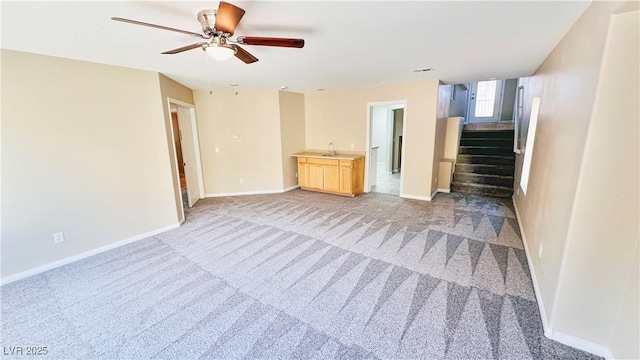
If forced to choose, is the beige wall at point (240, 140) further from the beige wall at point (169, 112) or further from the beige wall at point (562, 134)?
the beige wall at point (562, 134)

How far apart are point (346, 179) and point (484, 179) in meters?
2.98

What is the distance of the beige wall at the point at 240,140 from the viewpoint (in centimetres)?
519

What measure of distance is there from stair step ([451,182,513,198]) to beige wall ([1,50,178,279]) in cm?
563

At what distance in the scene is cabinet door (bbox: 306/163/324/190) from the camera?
563 centimetres

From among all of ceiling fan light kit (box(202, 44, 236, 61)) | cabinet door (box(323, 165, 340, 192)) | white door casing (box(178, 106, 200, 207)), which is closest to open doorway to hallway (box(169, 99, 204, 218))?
white door casing (box(178, 106, 200, 207))

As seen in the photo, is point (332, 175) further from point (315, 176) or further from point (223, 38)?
point (223, 38)

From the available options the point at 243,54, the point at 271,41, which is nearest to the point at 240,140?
the point at 243,54

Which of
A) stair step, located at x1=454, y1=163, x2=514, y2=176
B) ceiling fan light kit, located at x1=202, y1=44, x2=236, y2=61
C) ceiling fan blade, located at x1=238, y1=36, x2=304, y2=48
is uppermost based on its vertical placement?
ceiling fan blade, located at x1=238, y1=36, x2=304, y2=48

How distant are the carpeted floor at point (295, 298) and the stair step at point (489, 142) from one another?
3.18 m

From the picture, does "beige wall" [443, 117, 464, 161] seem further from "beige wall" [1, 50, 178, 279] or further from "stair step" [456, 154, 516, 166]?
"beige wall" [1, 50, 178, 279]

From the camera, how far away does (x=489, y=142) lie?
20.1 ft

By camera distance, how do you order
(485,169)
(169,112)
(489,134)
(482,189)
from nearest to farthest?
(169,112) → (482,189) → (485,169) → (489,134)

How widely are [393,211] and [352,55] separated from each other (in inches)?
104

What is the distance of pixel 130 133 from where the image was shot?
130 inches
